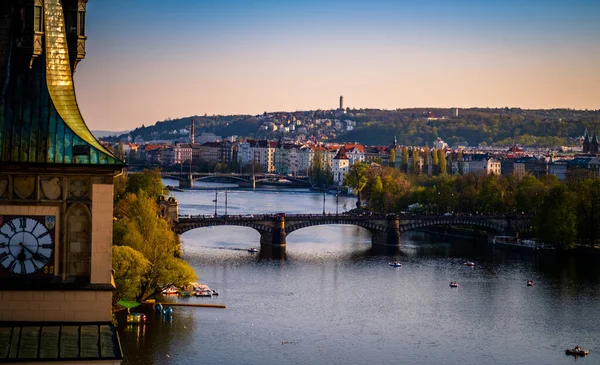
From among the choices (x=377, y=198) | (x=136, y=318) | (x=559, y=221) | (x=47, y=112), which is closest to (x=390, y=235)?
(x=559, y=221)

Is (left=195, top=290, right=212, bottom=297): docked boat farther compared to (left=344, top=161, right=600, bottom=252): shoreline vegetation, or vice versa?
(left=344, top=161, right=600, bottom=252): shoreline vegetation

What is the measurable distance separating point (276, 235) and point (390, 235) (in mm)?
6142

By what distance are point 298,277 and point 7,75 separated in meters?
34.1

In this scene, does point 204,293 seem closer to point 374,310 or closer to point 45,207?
point 374,310

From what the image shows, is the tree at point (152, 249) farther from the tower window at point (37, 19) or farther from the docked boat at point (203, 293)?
the tower window at point (37, 19)

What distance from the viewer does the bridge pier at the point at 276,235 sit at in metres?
50.9

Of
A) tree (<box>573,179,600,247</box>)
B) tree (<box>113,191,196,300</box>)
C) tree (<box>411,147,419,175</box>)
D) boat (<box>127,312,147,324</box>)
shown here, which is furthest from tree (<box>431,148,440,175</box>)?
boat (<box>127,312,147,324</box>)

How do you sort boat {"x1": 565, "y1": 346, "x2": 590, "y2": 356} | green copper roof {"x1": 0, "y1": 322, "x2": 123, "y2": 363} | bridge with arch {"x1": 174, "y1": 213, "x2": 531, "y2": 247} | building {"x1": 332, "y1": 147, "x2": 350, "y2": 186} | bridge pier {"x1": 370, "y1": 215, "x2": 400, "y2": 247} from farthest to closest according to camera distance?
building {"x1": 332, "y1": 147, "x2": 350, "y2": 186}, bridge pier {"x1": 370, "y1": 215, "x2": 400, "y2": 247}, bridge with arch {"x1": 174, "y1": 213, "x2": 531, "y2": 247}, boat {"x1": 565, "y1": 346, "x2": 590, "y2": 356}, green copper roof {"x1": 0, "y1": 322, "x2": 123, "y2": 363}

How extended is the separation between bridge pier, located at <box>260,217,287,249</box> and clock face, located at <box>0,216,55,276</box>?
144 ft

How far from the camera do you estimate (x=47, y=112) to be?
6777mm

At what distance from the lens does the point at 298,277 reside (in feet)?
133

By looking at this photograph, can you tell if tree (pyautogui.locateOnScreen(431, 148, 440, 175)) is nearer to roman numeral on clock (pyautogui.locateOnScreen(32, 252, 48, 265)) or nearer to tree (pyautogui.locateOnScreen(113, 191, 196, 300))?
tree (pyautogui.locateOnScreen(113, 191, 196, 300))

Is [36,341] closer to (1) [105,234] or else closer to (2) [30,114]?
(1) [105,234]

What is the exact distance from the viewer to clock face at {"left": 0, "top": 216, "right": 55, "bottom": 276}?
651 cm
